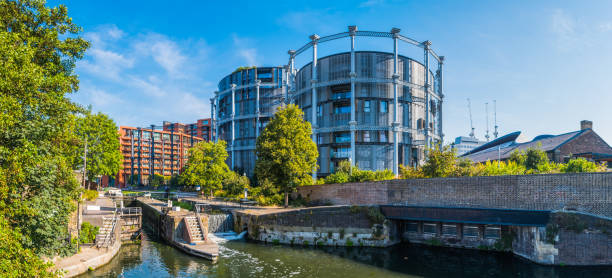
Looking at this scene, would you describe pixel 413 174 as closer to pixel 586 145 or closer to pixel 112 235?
pixel 112 235

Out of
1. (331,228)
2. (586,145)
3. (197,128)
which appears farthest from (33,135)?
(197,128)

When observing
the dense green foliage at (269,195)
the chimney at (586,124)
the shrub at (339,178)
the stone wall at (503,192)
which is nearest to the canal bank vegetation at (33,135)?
the dense green foliage at (269,195)

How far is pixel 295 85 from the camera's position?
5938cm

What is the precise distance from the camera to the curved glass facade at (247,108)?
77688mm

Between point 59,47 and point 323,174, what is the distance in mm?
40589

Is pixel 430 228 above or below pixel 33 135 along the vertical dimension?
below

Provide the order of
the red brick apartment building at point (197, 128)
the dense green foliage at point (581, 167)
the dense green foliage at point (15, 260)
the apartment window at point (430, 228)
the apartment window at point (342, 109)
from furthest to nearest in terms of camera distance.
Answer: the red brick apartment building at point (197, 128)
the apartment window at point (342, 109)
the apartment window at point (430, 228)
the dense green foliage at point (581, 167)
the dense green foliage at point (15, 260)

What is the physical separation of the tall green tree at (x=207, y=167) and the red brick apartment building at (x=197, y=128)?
334 ft

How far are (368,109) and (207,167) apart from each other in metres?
24.9

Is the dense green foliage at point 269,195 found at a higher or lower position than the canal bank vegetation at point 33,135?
lower

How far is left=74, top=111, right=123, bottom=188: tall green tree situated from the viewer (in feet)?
157

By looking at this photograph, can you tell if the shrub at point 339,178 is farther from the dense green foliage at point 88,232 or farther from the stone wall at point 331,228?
the dense green foliage at point 88,232

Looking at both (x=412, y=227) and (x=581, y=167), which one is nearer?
(x=581, y=167)

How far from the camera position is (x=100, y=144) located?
49.9 m
